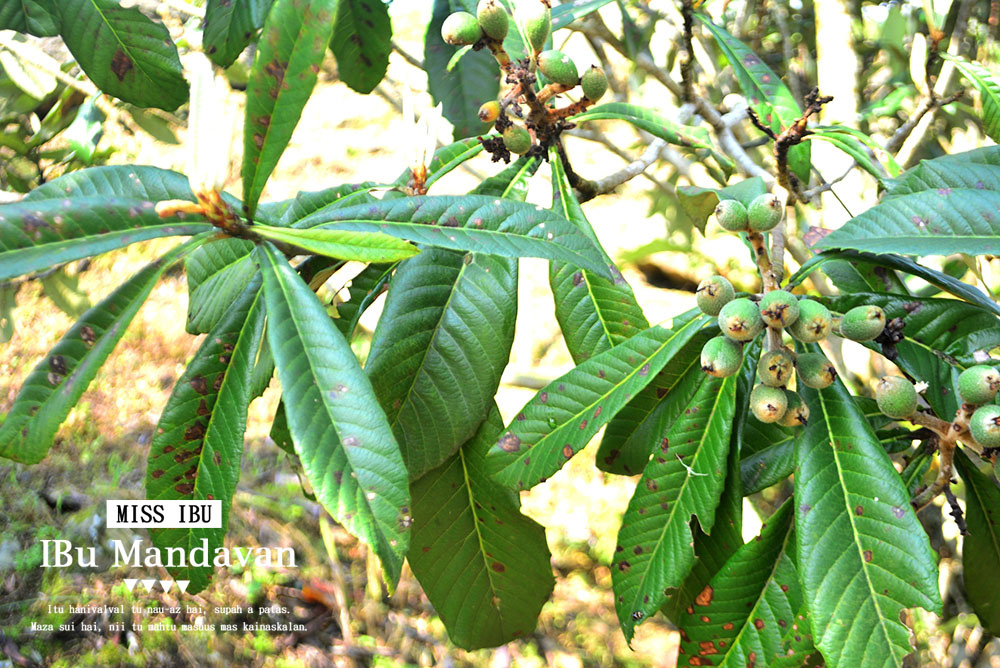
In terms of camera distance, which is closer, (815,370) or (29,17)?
(815,370)

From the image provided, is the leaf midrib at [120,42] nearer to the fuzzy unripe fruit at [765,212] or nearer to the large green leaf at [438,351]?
the large green leaf at [438,351]

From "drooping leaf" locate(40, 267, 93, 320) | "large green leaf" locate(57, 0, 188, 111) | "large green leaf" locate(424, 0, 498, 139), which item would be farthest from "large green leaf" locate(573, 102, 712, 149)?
"drooping leaf" locate(40, 267, 93, 320)

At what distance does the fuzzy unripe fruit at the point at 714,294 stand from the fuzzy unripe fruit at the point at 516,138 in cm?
38

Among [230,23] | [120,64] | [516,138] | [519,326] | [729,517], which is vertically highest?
[519,326]

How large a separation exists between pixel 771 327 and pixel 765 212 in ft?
0.45

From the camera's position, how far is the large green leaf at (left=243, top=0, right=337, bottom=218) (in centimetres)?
73

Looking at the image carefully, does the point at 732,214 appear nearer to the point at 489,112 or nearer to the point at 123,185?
the point at 489,112

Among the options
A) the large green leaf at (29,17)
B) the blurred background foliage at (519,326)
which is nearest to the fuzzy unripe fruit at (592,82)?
the blurred background foliage at (519,326)

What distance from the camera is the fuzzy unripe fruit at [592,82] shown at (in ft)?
3.46

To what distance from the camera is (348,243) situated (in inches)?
29.3

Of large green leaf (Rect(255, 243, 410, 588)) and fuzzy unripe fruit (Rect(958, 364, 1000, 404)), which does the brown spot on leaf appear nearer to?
large green leaf (Rect(255, 243, 410, 588))

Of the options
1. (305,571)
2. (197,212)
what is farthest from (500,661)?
(197,212)

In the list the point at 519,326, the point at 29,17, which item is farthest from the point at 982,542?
the point at 519,326

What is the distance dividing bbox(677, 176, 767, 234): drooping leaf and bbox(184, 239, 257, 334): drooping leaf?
2.03ft
